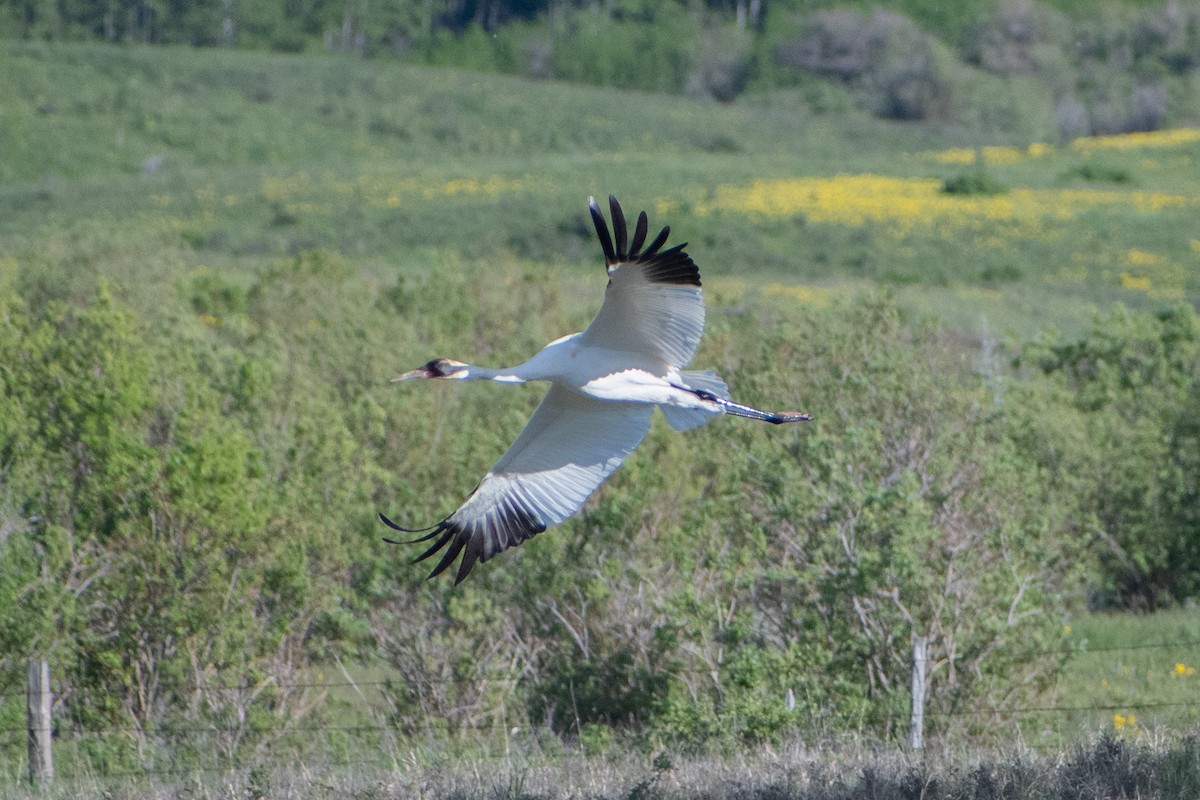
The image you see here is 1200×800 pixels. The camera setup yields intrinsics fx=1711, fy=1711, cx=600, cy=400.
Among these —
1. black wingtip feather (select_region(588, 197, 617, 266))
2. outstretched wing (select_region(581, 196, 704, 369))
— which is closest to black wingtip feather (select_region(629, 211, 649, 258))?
outstretched wing (select_region(581, 196, 704, 369))

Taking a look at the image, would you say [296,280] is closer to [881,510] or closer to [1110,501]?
[1110,501]

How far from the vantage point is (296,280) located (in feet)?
91.8

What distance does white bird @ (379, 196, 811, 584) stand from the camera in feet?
27.3

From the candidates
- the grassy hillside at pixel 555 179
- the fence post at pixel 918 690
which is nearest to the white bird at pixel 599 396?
the fence post at pixel 918 690

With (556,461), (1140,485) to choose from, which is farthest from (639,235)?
(1140,485)

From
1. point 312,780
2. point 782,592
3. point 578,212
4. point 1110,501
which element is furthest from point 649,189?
point 312,780

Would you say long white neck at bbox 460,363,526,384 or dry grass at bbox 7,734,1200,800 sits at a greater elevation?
long white neck at bbox 460,363,526,384

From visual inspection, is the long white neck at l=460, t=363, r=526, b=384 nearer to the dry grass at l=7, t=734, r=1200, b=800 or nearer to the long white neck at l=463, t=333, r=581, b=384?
the long white neck at l=463, t=333, r=581, b=384

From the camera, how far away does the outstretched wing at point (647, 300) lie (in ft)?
26.3

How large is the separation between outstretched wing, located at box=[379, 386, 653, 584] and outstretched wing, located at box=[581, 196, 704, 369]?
610mm

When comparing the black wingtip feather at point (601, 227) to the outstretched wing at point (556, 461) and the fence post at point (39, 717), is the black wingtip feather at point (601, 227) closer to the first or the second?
the outstretched wing at point (556, 461)

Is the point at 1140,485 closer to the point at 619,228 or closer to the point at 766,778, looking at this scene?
the point at 766,778

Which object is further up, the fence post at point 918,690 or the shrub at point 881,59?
the shrub at point 881,59

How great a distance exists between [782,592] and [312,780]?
5954 millimetres
